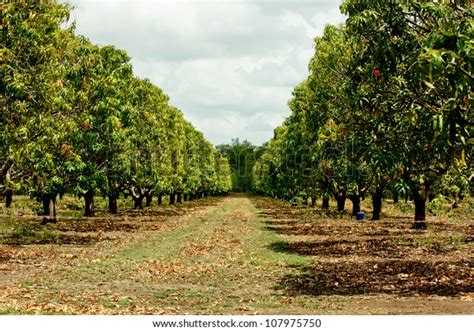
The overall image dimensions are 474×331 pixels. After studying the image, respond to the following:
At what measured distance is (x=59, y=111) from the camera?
2512 centimetres

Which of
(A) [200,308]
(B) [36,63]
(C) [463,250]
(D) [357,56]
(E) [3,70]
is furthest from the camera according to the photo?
(C) [463,250]

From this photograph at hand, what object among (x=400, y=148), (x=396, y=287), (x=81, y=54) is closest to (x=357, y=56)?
(x=400, y=148)

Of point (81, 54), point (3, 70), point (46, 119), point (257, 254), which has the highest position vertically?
point (81, 54)

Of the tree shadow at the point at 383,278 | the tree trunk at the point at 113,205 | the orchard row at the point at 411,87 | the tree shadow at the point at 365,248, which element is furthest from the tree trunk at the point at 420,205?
the tree trunk at the point at 113,205

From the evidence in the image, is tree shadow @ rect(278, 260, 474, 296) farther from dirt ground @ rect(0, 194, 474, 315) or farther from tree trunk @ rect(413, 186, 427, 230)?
tree trunk @ rect(413, 186, 427, 230)

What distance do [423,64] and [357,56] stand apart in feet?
32.0

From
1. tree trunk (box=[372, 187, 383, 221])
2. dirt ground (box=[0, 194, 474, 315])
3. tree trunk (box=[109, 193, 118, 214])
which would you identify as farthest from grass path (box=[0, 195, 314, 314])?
tree trunk (box=[109, 193, 118, 214])

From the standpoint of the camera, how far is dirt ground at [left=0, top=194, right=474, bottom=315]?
14.6 m

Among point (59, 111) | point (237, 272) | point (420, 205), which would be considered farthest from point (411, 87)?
point (420, 205)

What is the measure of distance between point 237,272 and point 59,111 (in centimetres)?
1089

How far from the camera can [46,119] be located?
22625 millimetres

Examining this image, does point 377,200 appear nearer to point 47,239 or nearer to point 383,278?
point 47,239

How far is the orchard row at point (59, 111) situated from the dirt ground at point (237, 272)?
13.0ft
